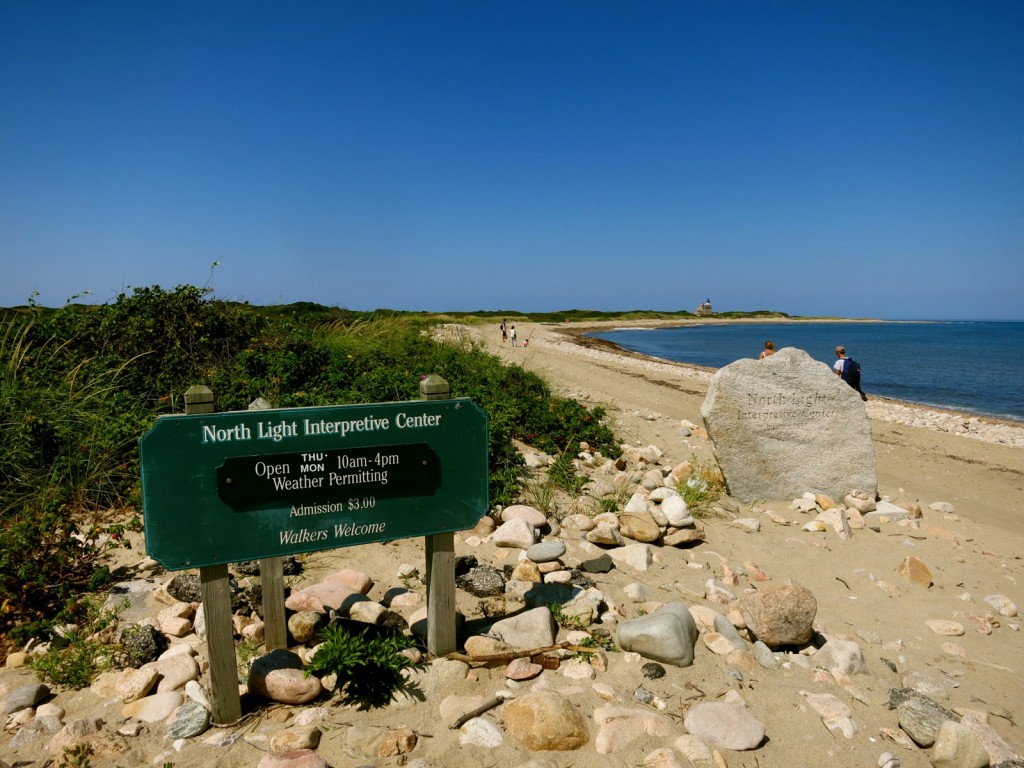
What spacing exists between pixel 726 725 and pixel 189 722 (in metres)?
2.70

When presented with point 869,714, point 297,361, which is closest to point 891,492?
point 869,714

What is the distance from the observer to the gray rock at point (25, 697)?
3199 mm

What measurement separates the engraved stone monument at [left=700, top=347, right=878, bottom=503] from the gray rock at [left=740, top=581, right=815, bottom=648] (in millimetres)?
3370

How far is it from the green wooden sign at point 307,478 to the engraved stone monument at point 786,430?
4778 mm

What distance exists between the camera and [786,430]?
7684mm

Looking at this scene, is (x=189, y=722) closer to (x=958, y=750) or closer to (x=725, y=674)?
(x=725, y=674)

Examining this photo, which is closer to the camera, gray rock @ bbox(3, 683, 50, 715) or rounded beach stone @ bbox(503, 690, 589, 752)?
rounded beach stone @ bbox(503, 690, 589, 752)

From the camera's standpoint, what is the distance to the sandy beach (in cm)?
298

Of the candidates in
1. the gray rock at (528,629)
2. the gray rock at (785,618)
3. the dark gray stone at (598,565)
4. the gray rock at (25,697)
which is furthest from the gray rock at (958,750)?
the gray rock at (25,697)

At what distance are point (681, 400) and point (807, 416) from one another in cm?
956

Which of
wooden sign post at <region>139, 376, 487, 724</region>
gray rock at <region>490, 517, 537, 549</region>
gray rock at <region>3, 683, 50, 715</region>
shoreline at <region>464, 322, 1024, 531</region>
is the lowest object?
shoreline at <region>464, 322, 1024, 531</region>

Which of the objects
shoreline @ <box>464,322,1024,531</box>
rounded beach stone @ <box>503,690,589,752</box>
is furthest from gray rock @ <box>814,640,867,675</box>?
shoreline @ <box>464,322,1024,531</box>

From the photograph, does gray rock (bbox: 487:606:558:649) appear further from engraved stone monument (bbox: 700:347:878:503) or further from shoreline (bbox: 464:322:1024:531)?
shoreline (bbox: 464:322:1024:531)

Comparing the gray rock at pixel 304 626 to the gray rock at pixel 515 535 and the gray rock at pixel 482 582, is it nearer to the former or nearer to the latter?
the gray rock at pixel 482 582
